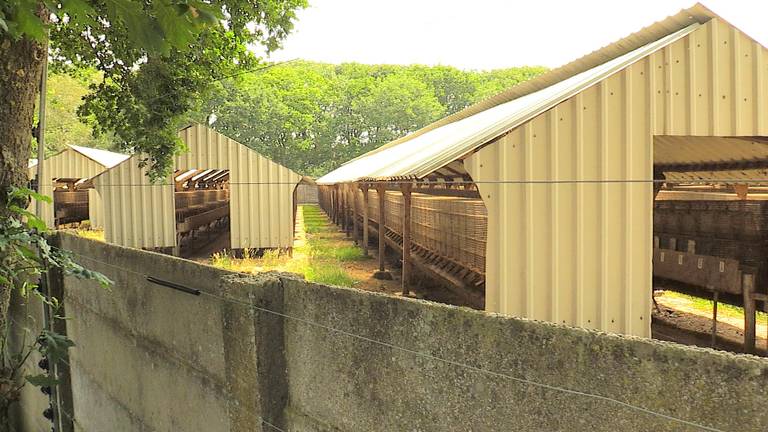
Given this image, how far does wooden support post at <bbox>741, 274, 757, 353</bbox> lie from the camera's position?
619 cm

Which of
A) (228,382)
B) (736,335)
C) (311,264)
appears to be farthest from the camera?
(311,264)

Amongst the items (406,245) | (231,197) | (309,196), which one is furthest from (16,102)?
(309,196)

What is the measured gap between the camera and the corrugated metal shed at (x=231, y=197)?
13438mm

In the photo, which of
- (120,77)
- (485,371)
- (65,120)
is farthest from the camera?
(65,120)

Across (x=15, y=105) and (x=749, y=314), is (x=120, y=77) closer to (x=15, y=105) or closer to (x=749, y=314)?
(x=15, y=105)

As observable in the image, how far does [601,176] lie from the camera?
210 inches

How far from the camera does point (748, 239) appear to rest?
6.53 meters

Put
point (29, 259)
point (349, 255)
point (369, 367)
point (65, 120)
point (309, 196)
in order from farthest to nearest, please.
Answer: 1. point (309, 196)
2. point (65, 120)
3. point (349, 255)
4. point (29, 259)
5. point (369, 367)

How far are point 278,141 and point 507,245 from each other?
40000 mm

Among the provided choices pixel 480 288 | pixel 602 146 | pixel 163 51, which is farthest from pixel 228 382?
pixel 480 288

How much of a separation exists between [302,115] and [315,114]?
629 centimetres

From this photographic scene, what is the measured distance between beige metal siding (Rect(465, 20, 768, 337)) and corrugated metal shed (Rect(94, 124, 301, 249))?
8.99 meters

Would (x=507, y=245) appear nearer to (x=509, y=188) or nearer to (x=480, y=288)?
(x=509, y=188)

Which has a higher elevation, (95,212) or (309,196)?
(309,196)
